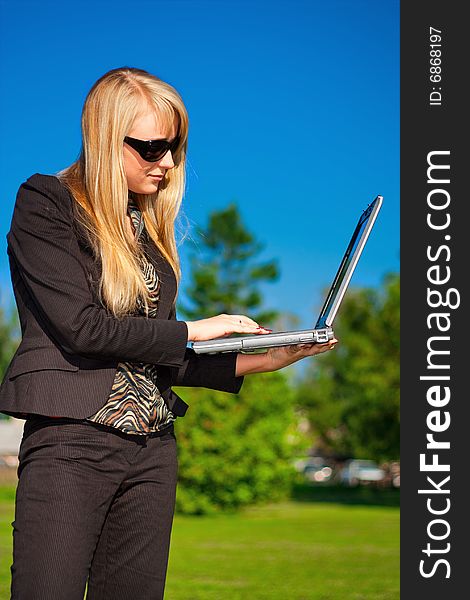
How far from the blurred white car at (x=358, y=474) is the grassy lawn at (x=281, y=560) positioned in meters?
39.9

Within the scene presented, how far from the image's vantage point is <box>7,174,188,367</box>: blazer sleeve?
2.29m

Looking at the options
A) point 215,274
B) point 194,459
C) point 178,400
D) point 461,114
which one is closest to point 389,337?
point 215,274

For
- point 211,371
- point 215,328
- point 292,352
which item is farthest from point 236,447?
point 215,328

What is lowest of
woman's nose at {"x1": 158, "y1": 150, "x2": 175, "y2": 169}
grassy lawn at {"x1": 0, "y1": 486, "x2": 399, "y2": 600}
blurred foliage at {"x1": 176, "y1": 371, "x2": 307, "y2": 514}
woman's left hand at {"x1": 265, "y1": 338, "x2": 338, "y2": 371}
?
grassy lawn at {"x1": 0, "y1": 486, "x2": 399, "y2": 600}

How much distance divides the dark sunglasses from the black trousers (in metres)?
0.71

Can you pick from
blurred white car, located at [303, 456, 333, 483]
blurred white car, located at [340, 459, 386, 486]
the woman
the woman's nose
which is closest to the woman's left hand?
the woman

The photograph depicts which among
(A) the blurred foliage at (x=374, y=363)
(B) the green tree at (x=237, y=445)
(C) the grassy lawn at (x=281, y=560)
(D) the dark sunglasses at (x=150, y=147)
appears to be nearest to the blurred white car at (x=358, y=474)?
(A) the blurred foliage at (x=374, y=363)

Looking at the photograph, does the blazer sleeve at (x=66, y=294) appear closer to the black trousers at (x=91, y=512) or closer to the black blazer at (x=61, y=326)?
the black blazer at (x=61, y=326)

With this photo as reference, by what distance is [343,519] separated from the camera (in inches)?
917

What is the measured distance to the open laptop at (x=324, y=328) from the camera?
94.4 inches

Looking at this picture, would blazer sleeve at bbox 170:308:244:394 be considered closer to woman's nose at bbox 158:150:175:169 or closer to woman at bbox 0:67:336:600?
woman at bbox 0:67:336:600

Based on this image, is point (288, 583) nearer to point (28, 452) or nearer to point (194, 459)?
point (28, 452)

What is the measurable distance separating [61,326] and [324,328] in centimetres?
67

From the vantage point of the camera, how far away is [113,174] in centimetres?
245
